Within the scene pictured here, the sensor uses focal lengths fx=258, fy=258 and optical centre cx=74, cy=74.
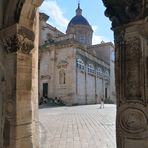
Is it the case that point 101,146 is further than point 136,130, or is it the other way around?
point 101,146

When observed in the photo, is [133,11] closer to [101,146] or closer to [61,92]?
[101,146]

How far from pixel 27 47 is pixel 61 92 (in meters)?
26.4

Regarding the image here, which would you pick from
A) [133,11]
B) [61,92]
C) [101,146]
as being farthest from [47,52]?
[133,11]

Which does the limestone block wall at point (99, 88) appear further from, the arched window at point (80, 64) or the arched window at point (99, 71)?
the arched window at point (80, 64)

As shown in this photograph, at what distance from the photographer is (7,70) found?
191 inches

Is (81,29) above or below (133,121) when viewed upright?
above

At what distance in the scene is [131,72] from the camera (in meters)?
3.31

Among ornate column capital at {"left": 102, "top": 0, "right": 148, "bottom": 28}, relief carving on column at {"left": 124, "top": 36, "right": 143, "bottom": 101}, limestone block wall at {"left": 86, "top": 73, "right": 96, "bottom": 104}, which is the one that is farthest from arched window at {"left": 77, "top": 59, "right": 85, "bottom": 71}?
relief carving on column at {"left": 124, "top": 36, "right": 143, "bottom": 101}

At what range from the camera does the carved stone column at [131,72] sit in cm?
315

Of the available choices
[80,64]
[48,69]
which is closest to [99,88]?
[80,64]

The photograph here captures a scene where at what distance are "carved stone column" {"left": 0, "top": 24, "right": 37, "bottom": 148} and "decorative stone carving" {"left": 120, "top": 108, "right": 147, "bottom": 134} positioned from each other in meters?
2.06

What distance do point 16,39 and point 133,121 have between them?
2.71 meters

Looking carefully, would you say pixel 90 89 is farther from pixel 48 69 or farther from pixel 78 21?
pixel 78 21

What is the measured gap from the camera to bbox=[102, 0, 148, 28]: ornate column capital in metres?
3.26
